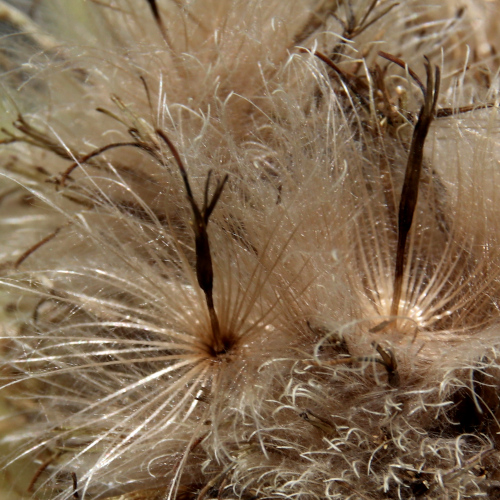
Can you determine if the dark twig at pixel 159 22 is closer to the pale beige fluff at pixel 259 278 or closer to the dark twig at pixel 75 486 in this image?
the pale beige fluff at pixel 259 278

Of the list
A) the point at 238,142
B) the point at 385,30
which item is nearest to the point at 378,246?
the point at 238,142

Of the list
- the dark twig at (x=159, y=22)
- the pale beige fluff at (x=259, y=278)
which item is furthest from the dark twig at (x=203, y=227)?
the dark twig at (x=159, y=22)

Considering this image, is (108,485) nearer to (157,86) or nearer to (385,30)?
(157,86)

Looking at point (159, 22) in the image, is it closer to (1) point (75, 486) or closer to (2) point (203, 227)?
(2) point (203, 227)

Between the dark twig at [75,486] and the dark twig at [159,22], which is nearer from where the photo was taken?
the dark twig at [75,486]

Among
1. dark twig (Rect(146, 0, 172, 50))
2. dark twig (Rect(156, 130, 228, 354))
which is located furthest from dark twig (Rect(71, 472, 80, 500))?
dark twig (Rect(146, 0, 172, 50))

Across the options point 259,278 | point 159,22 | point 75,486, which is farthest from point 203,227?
point 159,22

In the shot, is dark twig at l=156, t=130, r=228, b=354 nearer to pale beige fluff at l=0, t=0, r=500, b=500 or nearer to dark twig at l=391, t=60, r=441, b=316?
pale beige fluff at l=0, t=0, r=500, b=500

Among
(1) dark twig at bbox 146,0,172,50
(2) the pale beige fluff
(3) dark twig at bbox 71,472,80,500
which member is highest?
A: (1) dark twig at bbox 146,0,172,50
